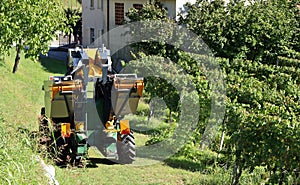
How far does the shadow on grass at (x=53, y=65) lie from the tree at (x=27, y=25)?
1219 centimetres

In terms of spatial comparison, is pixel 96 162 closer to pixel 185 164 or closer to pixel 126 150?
pixel 126 150

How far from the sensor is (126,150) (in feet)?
39.7

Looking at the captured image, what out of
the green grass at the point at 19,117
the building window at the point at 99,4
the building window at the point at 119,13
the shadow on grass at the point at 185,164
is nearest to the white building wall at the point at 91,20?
the building window at the point at 99,4

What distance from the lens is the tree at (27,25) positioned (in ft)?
46.1

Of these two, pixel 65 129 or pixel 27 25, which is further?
pixel 27 25

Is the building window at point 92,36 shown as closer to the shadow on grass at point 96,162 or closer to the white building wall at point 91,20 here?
the white building wall at point 91,20

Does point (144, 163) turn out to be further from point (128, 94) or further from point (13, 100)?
point (13, 100)

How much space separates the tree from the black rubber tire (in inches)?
162

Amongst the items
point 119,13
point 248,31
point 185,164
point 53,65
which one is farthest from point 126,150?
point 119,13

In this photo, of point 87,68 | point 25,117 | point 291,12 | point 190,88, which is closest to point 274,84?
point 190,88

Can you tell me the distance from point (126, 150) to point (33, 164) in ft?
18.2

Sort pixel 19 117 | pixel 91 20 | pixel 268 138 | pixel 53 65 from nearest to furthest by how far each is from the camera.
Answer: pixel 268 138, pixel 19 117, pixel 53 65, pixel 91 20

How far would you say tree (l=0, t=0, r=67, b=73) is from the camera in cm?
1406

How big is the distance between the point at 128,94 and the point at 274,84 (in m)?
4.47
